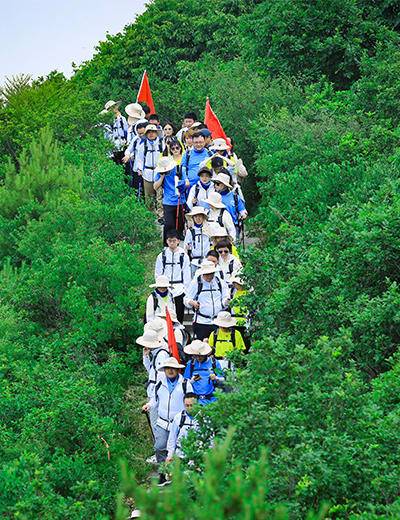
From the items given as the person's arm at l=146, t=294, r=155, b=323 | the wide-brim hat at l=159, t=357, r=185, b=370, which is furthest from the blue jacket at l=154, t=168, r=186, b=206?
the wide-brim hat at l=159, t=357, r=185, b=370

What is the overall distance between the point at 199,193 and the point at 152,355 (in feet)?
11.9

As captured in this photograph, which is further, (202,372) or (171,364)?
(202,372)

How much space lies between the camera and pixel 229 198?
59.0ft

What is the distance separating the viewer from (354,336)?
13391mm

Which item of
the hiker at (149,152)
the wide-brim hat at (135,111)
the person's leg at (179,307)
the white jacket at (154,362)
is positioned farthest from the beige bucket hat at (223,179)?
the wide-brim hat at (135,111)

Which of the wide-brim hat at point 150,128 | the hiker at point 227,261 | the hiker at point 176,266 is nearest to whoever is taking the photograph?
the hiker at point 227,261

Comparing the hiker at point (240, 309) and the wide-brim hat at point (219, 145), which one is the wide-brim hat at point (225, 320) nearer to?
the hiker at point (240, 309)

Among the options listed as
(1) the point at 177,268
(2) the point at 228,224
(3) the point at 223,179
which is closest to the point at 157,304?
(1) the point at 177,268

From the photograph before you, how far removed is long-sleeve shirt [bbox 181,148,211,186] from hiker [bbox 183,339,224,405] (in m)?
5.17

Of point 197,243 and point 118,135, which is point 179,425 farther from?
point 118,135

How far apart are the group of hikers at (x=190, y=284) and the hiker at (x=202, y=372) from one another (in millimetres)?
11

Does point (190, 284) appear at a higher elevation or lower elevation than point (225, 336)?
higher

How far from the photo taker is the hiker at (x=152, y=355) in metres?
14.4

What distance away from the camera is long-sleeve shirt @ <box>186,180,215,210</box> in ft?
58.3
